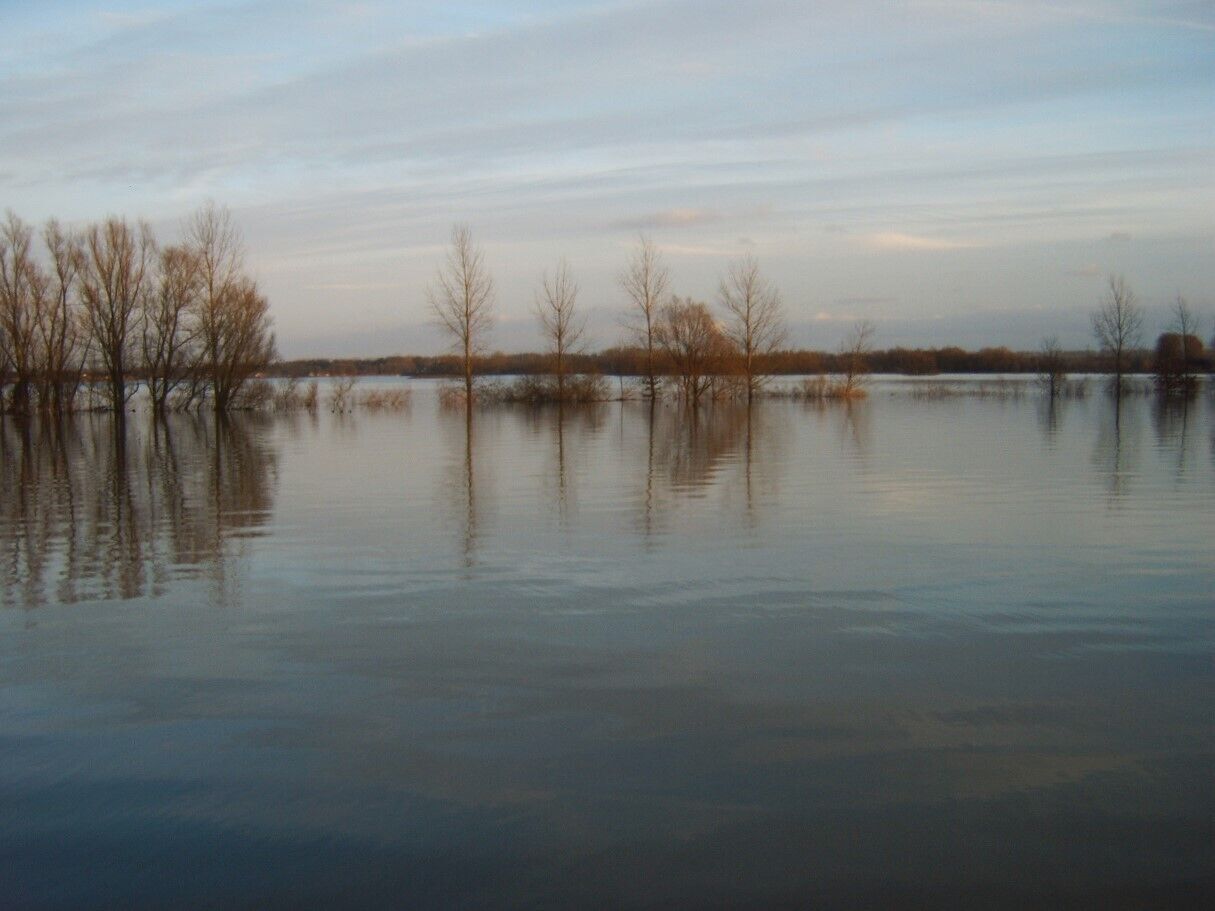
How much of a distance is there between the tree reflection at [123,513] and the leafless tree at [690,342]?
2176 cm

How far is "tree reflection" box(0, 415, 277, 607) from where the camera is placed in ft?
27.5

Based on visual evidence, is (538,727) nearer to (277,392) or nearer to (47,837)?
(47,837)

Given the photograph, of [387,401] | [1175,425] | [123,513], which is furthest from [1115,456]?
[387,401]

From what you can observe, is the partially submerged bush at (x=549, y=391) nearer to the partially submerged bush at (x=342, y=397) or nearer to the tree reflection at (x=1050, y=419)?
the partially submerged bush at (x=342, y=397)

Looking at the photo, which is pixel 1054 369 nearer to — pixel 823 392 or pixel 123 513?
pixel 823 392

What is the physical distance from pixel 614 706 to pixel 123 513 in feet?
30.1

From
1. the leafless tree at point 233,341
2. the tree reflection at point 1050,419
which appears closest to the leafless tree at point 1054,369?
the tree reflection at point 1050,419

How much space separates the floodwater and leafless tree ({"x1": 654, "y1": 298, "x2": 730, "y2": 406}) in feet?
104

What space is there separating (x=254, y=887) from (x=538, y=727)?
1626 mm

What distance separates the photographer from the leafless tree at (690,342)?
43125mm

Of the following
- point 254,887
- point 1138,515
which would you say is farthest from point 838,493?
point 254,887

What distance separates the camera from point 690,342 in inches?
1699

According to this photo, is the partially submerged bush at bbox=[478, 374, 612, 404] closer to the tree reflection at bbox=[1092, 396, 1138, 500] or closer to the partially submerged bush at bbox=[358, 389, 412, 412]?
the partially submerged bush at bbox=[358, 389, 412, 412]

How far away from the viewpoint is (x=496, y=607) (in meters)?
7.11
